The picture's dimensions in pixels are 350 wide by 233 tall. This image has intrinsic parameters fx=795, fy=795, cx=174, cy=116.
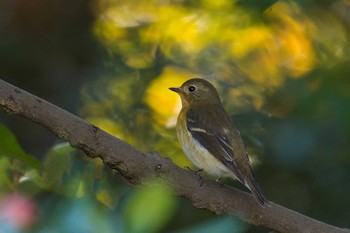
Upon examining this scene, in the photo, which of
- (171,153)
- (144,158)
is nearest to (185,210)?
(171,153)

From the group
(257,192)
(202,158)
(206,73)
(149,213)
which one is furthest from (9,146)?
(206,73)

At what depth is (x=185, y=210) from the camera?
4.15 metres

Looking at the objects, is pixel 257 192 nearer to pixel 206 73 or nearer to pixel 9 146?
pixel 206 73

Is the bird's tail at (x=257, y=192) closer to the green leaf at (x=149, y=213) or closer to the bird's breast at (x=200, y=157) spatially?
the bird's breast at (x=200, y=157)

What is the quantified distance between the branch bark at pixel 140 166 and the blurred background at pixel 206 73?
0.77 m

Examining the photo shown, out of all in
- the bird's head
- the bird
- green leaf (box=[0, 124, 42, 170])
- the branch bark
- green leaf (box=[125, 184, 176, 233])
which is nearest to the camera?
green leaf (box=[125, 184, 176, 233])

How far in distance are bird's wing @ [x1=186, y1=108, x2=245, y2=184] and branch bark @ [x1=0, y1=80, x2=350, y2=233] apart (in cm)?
55

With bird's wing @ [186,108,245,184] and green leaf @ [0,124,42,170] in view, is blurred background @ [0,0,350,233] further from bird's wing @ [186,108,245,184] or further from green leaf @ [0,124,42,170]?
green leaf @ [0,124,42,170]

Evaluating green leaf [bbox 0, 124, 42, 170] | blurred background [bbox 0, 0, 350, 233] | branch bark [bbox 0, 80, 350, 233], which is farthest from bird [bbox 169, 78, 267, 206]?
green leaf [bbox 0, 124, 42, 170]

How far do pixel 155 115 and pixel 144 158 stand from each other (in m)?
1.84

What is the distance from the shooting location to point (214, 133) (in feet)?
12.9

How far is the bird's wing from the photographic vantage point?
3.75 m

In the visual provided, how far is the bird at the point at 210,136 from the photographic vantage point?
3719 millimetres

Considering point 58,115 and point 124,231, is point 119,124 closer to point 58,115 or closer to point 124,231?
point 58,115
